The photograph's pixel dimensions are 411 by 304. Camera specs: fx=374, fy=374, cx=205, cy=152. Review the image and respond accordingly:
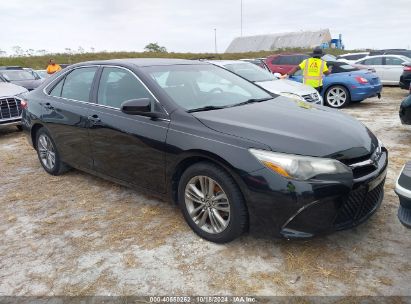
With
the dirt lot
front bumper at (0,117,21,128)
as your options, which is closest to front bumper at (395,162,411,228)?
the dirt lot

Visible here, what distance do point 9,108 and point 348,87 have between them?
27.3 feet

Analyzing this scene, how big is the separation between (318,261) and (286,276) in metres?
0.33

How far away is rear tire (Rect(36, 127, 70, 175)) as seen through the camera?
499 centimetres

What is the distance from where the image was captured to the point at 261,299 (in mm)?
2520

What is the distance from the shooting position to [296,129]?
3025 millimetres

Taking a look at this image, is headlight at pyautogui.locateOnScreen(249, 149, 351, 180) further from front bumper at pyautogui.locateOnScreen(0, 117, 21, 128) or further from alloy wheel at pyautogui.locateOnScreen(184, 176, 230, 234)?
front bumper at pyautogui.locateOnScreen(0, 117, 21, 128)

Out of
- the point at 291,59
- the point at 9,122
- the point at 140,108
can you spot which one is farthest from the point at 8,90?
the point at 291,59

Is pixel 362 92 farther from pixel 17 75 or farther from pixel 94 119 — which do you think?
pixel 17 75

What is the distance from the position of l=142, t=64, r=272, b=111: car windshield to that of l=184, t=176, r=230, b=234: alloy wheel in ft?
2.39

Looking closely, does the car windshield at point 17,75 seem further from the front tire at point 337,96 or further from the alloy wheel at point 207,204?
the alloy wheel at point 207,204

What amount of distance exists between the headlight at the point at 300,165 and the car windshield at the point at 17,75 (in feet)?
41.6

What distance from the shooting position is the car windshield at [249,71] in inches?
337

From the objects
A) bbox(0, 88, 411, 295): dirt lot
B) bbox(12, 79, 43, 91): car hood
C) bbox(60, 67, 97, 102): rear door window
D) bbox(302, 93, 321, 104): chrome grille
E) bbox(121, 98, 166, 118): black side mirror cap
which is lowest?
bbox(0, 88, 411, 295): dirt lot

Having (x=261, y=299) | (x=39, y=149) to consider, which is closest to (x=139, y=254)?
(x=261, y=299)
